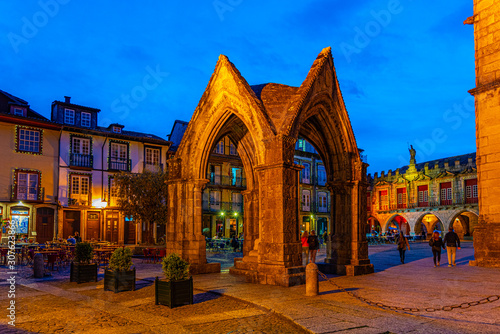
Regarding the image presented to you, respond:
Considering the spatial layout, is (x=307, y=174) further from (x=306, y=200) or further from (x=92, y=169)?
(x=92, y=169)

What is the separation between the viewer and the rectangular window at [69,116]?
35.9 metres

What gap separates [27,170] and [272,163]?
27.2m

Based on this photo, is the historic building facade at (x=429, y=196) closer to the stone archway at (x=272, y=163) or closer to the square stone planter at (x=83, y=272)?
the stone archway at (x=272, y=163)

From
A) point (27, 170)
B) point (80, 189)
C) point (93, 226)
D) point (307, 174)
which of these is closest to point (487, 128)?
point (80, 189)

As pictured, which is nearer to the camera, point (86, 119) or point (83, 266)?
point (83, 266)

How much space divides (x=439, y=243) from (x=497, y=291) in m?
6.63

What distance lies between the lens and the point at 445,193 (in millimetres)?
49781

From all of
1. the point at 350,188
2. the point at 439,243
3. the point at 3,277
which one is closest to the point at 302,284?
the point at 350,188

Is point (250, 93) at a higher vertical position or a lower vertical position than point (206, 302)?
higher

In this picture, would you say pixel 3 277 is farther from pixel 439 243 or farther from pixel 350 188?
pixel 439 243

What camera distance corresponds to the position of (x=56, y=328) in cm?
734

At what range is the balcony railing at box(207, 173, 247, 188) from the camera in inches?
1753

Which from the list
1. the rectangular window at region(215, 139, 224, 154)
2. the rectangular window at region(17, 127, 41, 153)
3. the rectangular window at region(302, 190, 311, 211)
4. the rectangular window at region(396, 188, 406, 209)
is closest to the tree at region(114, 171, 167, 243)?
the rectangular window at region(17, 127, 41, 153)

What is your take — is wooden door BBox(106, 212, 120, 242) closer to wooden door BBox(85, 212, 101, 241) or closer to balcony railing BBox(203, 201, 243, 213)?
wooden door BBox(85, 212, 101, 241)
